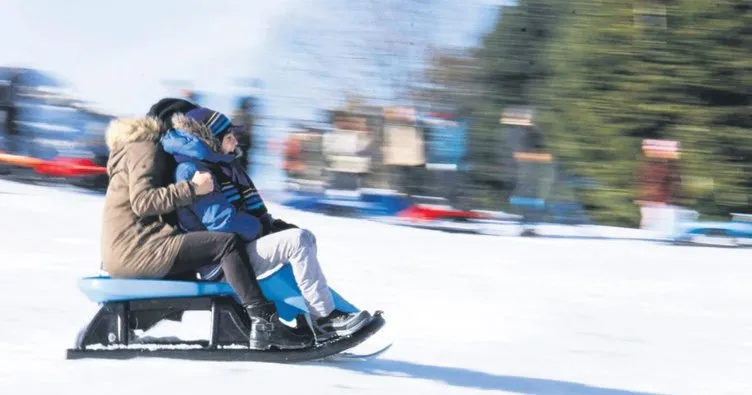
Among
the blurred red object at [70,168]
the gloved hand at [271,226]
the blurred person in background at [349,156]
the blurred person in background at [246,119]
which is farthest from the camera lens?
the blurred person in background at [349,156]

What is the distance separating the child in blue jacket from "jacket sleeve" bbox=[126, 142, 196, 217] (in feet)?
0.26

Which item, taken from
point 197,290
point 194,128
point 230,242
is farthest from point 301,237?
point 194,128

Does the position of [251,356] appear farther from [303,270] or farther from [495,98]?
[495,98]

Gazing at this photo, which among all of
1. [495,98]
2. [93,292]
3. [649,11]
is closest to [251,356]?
[93,292]

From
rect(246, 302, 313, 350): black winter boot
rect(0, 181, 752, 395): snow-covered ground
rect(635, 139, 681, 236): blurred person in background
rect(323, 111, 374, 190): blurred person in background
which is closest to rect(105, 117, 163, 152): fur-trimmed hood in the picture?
rect(246, 302, 313, 350): black winter boot

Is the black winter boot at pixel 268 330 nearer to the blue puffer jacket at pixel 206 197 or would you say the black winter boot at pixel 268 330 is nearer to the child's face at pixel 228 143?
the blue puffer jacket at pixel 206 197

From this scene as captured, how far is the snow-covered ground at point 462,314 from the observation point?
650 cm

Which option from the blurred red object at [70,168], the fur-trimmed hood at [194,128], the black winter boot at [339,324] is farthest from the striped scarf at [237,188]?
the blurred red object at [70,168]

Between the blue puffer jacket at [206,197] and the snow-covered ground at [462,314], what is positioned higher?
the blue puffer jacket at [206,197]

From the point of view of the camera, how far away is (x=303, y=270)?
641cm

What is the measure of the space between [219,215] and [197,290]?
372 millimetres

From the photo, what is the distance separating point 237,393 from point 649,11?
13280 mm

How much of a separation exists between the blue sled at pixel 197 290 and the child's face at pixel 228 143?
62 centimetres

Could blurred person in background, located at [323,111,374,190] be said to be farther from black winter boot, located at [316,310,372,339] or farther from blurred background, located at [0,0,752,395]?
black winter boot, located at [316,310,372,339]
